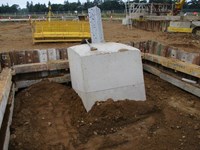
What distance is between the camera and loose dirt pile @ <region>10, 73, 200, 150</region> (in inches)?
182

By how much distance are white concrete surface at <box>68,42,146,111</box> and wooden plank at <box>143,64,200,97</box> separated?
4.65ft

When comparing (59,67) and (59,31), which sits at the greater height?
(59,31)

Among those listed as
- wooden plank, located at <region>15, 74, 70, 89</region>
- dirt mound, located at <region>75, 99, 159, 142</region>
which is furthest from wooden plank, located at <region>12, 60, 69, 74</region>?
dirt mound, located at <region>75, 99, 159, 142</region>

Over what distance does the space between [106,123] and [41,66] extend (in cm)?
293

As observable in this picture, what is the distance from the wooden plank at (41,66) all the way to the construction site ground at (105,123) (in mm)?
746

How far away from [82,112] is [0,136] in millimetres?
2013

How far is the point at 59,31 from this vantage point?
48.0 feet

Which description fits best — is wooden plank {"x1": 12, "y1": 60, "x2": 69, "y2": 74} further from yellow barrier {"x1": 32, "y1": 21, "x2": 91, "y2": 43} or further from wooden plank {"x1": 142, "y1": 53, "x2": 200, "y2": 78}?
yellow barrier {"x1": 32, "y1": 21, "x2": 91, "y2": 43}

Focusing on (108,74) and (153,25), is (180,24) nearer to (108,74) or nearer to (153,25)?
(153,25)

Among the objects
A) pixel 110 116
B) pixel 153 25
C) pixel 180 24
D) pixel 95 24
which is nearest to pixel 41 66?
pixel 95 24

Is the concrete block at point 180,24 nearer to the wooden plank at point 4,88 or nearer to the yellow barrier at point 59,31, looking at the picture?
the yellow barrier at point 59,31

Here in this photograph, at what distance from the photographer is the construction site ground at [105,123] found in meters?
4.62

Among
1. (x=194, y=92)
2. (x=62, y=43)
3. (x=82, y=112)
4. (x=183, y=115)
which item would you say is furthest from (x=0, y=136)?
(x=62, y=43)

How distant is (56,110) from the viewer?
5.98 meters
